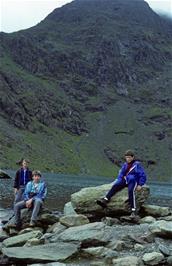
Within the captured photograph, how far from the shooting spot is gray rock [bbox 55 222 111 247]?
677 inches

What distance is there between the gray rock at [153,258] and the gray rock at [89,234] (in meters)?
2.50

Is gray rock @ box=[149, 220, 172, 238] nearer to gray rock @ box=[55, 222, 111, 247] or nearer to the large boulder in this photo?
gray rock @ box=[55, 222, 111, 247]

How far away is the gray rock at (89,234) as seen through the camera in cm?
1719

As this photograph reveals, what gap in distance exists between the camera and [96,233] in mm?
17766

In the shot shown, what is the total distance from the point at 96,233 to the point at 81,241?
79 centimetres

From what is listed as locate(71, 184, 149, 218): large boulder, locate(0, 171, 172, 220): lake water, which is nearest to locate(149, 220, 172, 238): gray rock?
locate(71, 184, 149, 218): large boulder

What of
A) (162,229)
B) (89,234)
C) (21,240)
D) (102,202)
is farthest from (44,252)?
(102,202)

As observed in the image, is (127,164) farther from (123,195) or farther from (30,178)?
(30,178)

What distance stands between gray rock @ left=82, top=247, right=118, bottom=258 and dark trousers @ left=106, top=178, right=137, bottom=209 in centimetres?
540

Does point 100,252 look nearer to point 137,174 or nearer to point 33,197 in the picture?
point 137,174

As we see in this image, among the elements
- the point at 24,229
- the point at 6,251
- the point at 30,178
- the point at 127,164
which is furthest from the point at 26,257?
the point at 30,178

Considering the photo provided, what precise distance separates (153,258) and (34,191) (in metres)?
9.57

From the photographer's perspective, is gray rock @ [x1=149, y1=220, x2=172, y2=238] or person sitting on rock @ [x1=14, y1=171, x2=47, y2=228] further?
person sitting on rock @ [x1=14, y1=171, x2=47, y2=228]

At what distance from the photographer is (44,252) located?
16141 mm
